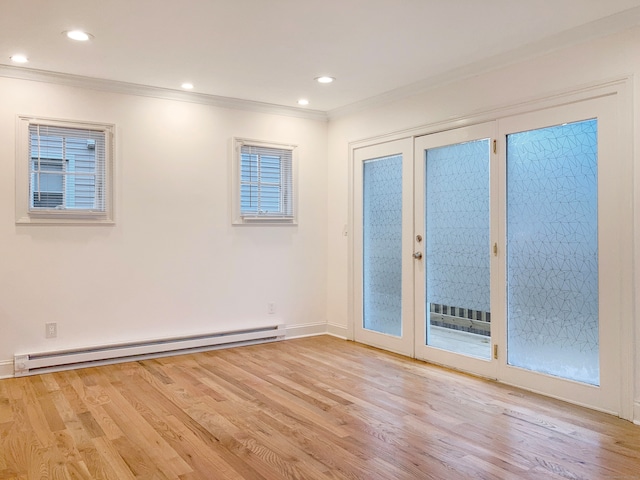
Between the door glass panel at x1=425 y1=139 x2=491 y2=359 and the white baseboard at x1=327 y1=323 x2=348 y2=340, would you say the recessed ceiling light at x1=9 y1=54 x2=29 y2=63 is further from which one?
the white baseboard at x1=327 y1=323 x2=348 y2=340

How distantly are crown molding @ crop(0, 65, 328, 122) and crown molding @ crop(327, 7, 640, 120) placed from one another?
0.77 meters

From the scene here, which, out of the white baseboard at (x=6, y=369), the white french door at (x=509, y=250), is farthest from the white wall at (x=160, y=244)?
the white french door at (x=509, y=250)

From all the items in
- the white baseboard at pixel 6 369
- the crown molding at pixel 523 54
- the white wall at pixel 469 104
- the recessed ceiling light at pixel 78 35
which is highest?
the recessed ceiling light at pixel 78 35

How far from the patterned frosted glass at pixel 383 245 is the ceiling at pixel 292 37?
0.93 meters

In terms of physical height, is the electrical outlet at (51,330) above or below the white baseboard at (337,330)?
above

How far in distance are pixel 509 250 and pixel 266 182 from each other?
2.59m

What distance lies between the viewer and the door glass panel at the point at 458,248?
157 inches

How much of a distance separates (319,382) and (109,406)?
150 cm

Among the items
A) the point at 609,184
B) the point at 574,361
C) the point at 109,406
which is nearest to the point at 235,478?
the point at 109,406

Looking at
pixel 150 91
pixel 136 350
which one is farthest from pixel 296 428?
pixel 150 91

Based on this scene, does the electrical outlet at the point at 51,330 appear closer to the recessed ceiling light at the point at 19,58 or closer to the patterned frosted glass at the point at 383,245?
the recessed ceiling light at the point at 19,58

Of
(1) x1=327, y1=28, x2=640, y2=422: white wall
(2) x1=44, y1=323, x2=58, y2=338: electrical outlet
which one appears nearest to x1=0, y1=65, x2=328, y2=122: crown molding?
(1) x1=327, y1=28, x2=640, y2=422: white wall

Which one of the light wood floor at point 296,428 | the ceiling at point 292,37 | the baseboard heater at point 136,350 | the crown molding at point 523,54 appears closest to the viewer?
the light wood floor at point 296,428

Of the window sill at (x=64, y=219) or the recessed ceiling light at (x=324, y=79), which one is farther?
the recessed ceiling light at (x=324, y=79)
